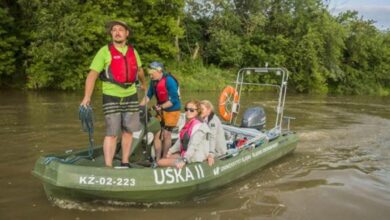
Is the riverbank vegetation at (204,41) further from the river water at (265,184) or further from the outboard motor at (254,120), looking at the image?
the outboard motor at (254,120)

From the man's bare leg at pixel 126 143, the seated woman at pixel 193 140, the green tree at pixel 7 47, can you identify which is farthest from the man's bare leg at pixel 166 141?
the green tree at pixel 7 47

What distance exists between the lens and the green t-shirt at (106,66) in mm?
5172

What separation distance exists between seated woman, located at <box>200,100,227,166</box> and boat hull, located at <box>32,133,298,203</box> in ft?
0.80

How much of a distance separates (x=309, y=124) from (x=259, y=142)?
20.0 ft

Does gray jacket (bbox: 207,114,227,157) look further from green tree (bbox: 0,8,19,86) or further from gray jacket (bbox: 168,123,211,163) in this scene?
green tree (bbox: 0,8,19,86)

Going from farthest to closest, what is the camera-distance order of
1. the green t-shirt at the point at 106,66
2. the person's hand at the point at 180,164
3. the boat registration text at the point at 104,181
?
1. the person's hand at the point at 180,164
2. the green t-shirt at the point at 106,66
3. the boat registration text at the point at 104,181

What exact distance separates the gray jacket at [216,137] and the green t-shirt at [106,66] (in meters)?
1.24

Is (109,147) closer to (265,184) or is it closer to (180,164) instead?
(180,164)

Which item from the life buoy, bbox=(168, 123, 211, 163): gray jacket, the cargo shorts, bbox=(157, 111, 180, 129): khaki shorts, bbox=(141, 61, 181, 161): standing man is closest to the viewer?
the cargo shorts

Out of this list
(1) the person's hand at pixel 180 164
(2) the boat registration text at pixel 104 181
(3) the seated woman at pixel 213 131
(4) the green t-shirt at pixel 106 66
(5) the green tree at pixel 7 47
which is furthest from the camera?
(5) the green tree at pixel 7 47

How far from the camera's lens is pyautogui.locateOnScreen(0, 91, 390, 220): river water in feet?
17.3

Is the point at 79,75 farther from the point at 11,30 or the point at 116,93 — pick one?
the point at 116,93

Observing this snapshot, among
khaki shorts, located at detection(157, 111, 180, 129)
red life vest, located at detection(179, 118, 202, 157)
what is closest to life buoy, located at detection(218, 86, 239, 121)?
khaki shorts, located at detection(157, 111, 180, 129)

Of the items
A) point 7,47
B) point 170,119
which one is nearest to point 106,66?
point 170,119
